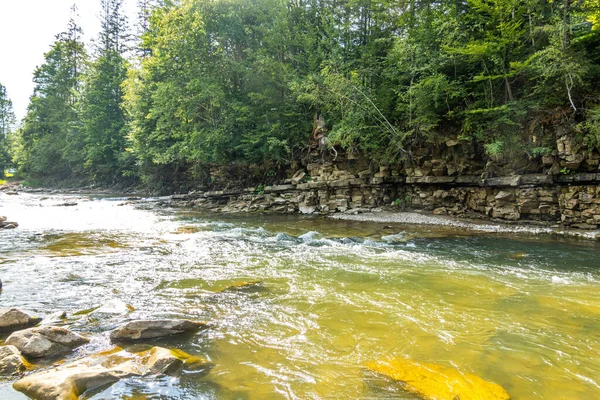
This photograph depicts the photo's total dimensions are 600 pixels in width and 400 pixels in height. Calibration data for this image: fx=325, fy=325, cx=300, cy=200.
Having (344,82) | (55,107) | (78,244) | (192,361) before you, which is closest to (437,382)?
(192,361)

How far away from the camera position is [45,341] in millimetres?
3662

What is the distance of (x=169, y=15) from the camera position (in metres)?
23.4

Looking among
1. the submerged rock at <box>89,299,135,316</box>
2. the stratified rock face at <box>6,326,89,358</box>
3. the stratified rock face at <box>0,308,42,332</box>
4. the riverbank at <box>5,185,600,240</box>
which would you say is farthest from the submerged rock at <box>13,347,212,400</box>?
the riverbank at <box>5,185,600,240</box>

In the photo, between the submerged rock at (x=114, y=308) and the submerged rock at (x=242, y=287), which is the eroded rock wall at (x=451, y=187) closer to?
the submerged rock at (x=242, y=287)

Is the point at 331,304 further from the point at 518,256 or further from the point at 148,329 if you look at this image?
the point at 518,256

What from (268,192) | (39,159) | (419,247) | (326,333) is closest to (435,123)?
(419,247)

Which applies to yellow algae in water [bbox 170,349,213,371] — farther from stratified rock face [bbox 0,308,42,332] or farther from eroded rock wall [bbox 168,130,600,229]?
eroded rock wall [bbox 168,130,600,229]

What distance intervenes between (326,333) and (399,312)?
135cm

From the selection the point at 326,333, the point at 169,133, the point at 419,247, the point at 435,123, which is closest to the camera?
the point at 326,333

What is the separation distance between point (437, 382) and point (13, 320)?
Answer: 17.1 ft

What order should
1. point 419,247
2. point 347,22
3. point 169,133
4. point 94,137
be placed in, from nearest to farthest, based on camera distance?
point 419,247
point 347,22
point 169,133
point 94,137

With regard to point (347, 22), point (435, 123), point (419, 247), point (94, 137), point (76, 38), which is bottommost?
point (419, 247)

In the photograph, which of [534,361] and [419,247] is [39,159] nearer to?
[419,247]

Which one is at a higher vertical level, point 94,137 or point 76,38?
point 76,38
